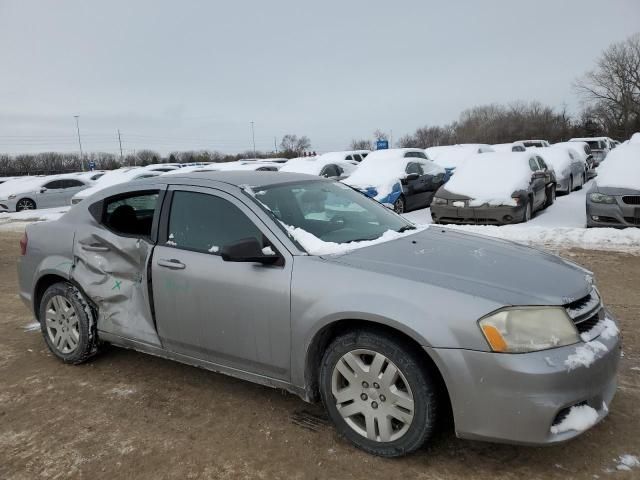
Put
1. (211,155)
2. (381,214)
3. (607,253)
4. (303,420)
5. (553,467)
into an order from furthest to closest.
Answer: (211,155) < (607,253) < (381,214) < (303,420) < (553,467)

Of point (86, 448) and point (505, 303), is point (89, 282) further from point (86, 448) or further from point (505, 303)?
point (505, 303)

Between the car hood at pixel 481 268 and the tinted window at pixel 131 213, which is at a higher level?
the tinted window at pixel 131 213

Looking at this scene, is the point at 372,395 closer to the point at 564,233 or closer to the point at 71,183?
the point at 564,233

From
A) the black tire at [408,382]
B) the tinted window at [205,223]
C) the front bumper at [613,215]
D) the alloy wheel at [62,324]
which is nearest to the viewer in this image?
the black tire at [408,382]

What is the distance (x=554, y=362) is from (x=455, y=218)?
832 cm

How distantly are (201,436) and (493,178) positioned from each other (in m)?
9.20

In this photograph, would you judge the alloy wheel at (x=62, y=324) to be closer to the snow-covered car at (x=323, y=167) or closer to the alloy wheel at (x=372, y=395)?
the alloy wheel at (x=372, y=395)

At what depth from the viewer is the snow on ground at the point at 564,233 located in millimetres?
8312

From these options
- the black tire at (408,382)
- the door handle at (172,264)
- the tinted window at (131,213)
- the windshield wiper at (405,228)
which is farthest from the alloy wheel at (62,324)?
the windshield wiper at (405,228)

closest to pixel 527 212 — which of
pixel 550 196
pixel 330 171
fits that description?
pixel 550 196

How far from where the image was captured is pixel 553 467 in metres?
2.79

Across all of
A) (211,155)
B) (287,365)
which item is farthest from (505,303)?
(211,155)

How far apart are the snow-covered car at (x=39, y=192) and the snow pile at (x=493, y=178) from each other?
50.8ft

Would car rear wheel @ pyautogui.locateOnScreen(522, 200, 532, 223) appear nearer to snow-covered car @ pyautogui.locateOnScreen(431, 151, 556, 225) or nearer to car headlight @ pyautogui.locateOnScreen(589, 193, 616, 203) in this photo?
snow-covered car @ pyautogui.locateOnScreen(431, 151, 556, 225)
